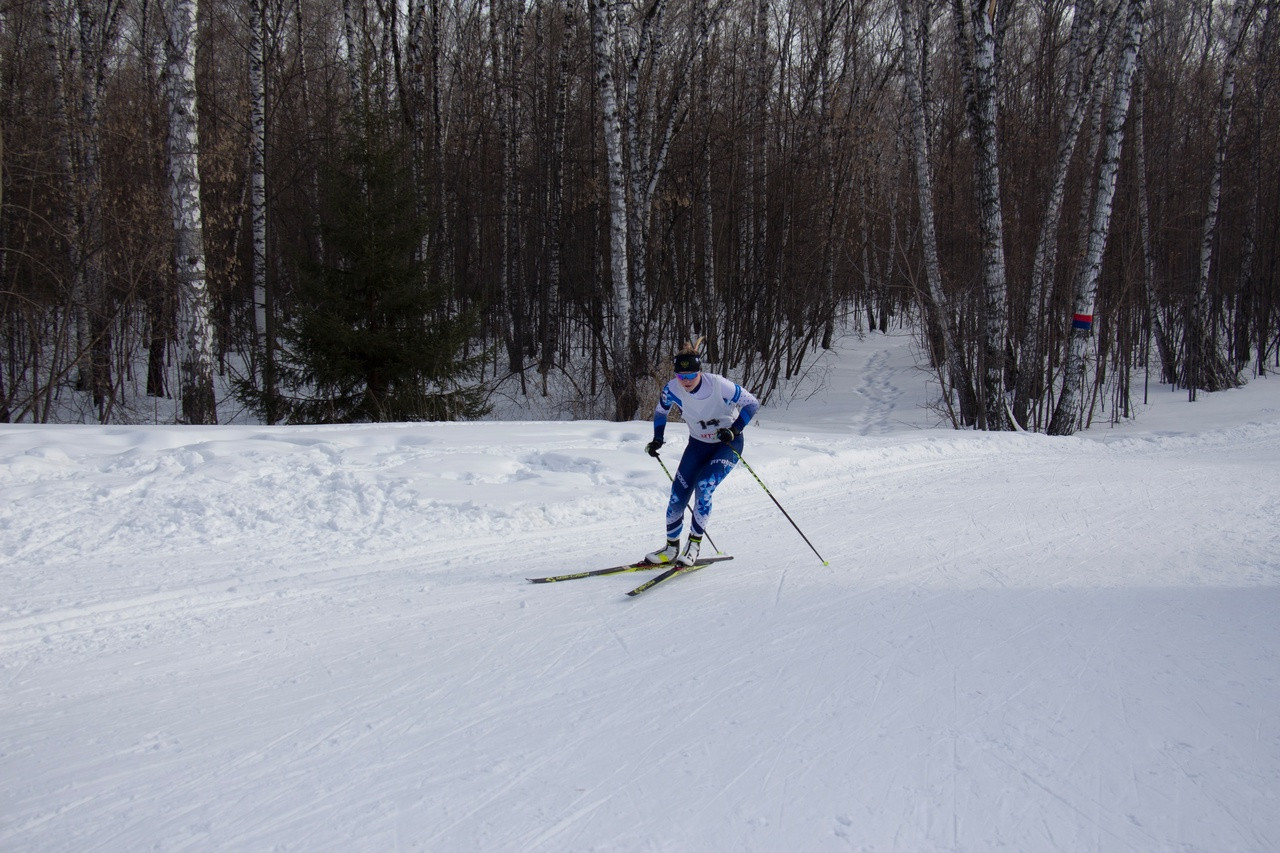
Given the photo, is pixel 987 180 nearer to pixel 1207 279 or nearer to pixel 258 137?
pixel 1207 279

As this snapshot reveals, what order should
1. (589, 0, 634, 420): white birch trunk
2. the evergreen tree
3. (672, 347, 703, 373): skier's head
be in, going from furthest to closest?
1. (589, 0, 634, 420): white birch trunk
2. the evergreen tree
3. (672, 347, 703, 373): skier's head

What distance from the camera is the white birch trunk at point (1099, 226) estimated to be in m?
12.8

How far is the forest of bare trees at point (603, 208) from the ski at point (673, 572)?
6713 millimetres

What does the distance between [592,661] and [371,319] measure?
8.78m

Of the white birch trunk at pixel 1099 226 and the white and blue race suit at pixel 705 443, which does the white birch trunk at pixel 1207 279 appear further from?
the white and blue race suit at pixel 705 443

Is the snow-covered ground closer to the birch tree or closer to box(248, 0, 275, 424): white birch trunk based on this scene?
box(248, 0, 275, 424): white birch trunk

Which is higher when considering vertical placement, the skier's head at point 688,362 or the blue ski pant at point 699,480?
the skier's head at point 688,362

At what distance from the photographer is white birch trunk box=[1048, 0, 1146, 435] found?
42.1ft

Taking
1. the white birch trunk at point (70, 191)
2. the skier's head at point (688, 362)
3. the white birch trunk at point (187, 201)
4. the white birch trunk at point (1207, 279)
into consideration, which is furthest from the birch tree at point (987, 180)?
the white birch trunk at point (70, 191)

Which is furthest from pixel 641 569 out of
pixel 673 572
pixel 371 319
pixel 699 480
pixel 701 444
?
pixel 371 319

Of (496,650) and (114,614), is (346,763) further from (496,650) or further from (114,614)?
(114,614)

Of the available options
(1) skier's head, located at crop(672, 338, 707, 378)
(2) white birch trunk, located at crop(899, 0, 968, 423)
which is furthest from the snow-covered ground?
(2) white birch trunk, located at crop(899, 0, 968, 423)

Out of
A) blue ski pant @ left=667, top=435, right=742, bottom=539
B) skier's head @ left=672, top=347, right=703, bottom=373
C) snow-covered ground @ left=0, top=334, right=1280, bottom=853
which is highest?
skier's head @ left=672, top=347, right=703, bottom=373

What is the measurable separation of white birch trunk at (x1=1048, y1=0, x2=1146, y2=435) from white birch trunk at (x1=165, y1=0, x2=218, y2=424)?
47.0 ft
